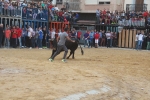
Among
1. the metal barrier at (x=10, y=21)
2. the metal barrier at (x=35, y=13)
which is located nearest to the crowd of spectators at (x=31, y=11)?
the metal barrier at (x=35, y=13)

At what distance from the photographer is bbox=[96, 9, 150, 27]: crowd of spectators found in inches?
1348

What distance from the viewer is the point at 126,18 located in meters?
35.3

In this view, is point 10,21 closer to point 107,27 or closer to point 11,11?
point 11,11

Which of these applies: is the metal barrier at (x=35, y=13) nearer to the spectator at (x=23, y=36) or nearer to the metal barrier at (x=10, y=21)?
the metal barrier at (x=10, y=21)

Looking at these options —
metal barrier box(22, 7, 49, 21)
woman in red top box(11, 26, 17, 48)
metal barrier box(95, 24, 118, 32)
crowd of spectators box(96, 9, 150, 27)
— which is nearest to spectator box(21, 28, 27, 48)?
woman in red top box(11, 26, 17, 48)

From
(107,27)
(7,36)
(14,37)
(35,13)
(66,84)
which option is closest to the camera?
(66,84)

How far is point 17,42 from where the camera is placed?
28.4 m

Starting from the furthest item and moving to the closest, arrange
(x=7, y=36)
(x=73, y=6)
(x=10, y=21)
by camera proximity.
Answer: (x=73, y=6) < (x=10, y=21) < (x=7, y=36)

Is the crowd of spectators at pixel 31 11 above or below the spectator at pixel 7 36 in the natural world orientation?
above

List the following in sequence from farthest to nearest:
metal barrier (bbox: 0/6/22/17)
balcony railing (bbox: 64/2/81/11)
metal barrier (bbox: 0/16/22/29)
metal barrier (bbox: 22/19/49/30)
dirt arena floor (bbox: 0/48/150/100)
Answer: balcony railing (bbox: 64/2/81/11)
metal barrier (bbox: 22/19/49/30)
metal barrier (bbox: 0/16/22/29)
metal barrier (bbox: 0/6/22/17)
dirt arena floor (bbox: 0/48/150/100)

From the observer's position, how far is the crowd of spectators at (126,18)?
34.2 m

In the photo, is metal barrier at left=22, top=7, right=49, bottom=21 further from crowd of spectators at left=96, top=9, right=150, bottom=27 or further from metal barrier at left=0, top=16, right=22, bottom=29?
crowd of spectators at left=96, top=9, right=150, bottom=27

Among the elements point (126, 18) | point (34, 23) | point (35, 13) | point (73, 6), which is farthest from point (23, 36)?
point (73, 6)

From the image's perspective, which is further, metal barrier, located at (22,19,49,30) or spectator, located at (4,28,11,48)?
metal barrier, located at (22,19,49,30)
